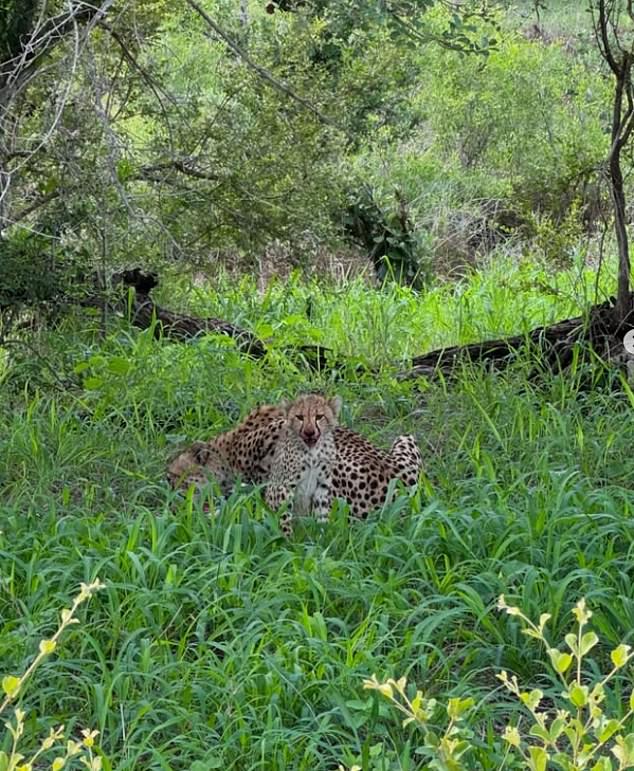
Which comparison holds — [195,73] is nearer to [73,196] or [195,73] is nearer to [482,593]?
[73,196]

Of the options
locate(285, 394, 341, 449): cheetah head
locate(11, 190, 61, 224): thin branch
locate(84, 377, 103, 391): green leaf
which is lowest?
locate(84, 377, 103, 391): green leaf

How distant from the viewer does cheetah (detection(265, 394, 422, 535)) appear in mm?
4531

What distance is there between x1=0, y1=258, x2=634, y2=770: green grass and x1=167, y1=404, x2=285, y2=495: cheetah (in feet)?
0.49

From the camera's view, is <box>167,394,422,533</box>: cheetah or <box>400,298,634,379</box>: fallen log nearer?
<box>167,394,422,533</box>: cheetah

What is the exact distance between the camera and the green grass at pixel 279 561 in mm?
3182

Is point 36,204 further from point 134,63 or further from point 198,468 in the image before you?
point 198,468

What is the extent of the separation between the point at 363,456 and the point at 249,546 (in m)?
0.70

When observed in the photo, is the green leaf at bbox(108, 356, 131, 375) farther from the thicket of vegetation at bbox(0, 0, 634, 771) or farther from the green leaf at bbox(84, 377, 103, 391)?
the green leaf at bbox(84, 377, 103, 391)

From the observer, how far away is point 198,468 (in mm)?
4863

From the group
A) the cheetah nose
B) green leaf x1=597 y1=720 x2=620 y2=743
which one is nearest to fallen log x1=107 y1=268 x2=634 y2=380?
the cheetah nose

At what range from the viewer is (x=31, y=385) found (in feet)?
20.0

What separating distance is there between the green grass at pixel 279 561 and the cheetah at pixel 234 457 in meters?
0.15

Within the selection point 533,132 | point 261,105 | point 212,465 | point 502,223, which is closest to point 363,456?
point 212,465

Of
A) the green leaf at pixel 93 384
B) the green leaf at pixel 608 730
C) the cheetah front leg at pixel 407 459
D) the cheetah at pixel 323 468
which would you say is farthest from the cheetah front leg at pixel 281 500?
the green leaf at pixel 608 730
